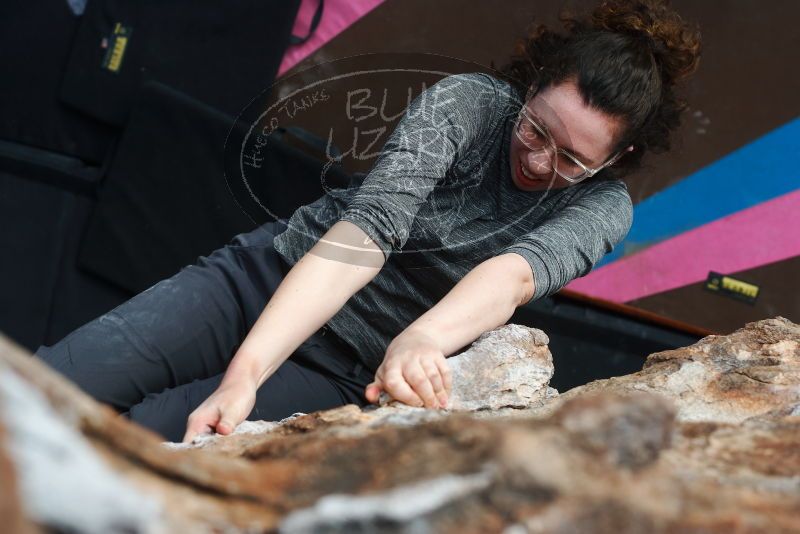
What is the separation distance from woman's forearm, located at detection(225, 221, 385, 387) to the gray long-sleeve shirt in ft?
0.22

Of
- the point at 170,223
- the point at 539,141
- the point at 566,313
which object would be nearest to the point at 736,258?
the point at 566,313

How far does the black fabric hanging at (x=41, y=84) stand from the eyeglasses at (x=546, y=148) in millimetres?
1321

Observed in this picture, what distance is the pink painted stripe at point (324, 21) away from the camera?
2.01 metres

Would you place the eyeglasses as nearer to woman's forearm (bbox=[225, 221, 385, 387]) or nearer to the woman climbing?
the woman climbing

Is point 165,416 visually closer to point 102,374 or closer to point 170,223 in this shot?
point 102,374

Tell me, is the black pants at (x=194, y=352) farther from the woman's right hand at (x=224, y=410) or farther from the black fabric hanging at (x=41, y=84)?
the black fabric hanging at (x=41, y=84)

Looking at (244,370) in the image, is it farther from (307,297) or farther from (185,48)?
(185,48)

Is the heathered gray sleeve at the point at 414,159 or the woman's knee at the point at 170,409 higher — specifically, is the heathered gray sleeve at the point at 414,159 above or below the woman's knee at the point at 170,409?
above

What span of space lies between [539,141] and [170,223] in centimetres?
117

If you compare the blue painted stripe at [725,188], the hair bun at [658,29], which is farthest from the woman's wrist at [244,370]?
the blue painted stripe at [725,188]

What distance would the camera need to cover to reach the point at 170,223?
6.73ft

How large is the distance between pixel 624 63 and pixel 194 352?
25.8 inches

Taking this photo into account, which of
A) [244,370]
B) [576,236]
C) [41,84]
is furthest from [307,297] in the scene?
[41,84]

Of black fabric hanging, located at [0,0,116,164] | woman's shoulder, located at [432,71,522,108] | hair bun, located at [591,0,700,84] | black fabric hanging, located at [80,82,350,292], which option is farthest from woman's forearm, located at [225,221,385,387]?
black fabric hanging, located at [0,0,116,164]
